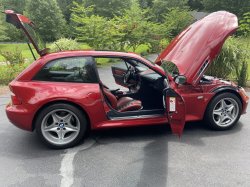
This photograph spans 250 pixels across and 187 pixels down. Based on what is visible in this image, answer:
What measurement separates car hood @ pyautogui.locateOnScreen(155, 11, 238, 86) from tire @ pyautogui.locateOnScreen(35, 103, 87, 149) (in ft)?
5.99

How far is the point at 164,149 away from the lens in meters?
3.18

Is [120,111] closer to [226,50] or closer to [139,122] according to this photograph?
[139,122]

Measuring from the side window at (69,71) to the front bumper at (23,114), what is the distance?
1.55 feet

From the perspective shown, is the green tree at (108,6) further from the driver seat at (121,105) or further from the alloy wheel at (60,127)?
the alloy wheel at (60,127)

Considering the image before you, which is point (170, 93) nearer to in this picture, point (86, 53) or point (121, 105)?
point (121, 105)

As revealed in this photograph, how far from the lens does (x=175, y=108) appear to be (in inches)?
112

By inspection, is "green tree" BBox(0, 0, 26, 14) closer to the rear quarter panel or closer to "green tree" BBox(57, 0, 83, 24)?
"green tree" BBox(57, 0, 83, 24)

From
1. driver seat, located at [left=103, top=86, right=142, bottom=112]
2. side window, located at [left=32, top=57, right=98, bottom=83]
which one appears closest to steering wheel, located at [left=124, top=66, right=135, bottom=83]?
driver seat, located at [left=103, top=86, right=142, bottom=112]

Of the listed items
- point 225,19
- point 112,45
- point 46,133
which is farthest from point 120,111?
point 112,45

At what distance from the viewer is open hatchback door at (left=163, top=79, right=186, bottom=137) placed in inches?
110

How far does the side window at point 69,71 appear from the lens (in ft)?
10.3

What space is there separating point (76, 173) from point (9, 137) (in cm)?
184

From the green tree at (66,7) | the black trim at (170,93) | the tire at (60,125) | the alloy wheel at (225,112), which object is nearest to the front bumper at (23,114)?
the tire at (60,125)

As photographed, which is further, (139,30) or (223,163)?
(139,30)
